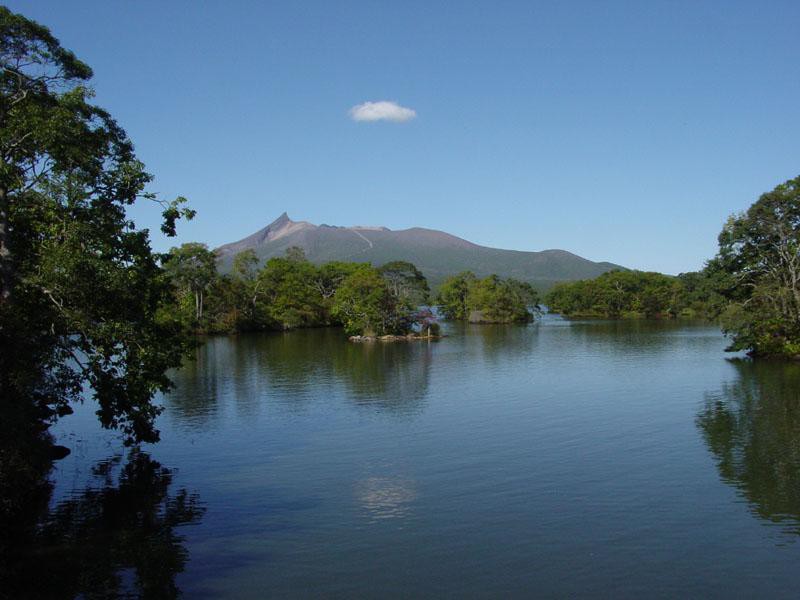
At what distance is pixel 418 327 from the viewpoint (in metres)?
81.1


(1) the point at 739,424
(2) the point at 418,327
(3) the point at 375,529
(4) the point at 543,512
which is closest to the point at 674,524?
(4) the point at 543,512

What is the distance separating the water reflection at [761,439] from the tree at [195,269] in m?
61.3

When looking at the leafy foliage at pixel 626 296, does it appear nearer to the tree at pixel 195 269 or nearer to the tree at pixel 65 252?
the tree at pixel 195 269

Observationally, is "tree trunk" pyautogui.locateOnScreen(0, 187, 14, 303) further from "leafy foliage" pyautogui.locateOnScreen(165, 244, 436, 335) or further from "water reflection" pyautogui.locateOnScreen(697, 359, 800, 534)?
"leafy foliage" pyautogui.locateOnScreen(165, 244, 436, 335)

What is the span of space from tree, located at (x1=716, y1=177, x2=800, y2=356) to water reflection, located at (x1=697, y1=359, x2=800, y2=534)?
22.4 feet

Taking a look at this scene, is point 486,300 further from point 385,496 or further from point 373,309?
point 385,496

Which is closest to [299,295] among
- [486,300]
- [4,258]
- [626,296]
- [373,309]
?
[373,309]

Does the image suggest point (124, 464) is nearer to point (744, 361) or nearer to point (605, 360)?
point (605, 360)

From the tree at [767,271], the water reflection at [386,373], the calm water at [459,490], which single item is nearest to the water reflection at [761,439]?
the calm water at [459,490]

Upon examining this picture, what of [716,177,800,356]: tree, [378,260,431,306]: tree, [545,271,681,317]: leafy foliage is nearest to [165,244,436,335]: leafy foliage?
[378,260,431,306]: tree

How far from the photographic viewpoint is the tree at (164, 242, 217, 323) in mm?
79500

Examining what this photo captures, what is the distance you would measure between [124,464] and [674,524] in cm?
1702

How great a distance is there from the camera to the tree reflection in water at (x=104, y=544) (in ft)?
44.0

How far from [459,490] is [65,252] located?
12550mm
